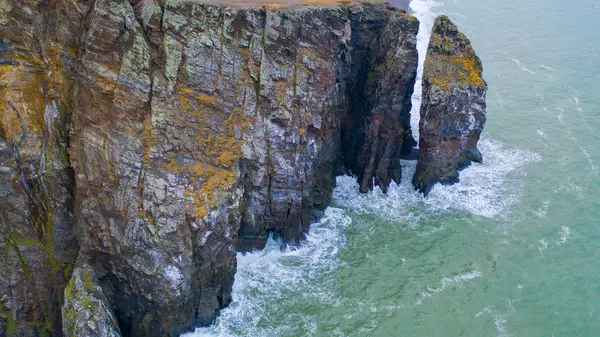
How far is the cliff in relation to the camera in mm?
25594

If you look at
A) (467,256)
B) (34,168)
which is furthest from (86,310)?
(467,256)

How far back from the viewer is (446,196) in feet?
129

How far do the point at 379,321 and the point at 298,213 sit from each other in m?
8.69

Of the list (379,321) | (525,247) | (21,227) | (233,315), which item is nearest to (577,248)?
(525,247)

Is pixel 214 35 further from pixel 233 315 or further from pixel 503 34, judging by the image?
pixel 503 34

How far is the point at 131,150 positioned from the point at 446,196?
2383 cm

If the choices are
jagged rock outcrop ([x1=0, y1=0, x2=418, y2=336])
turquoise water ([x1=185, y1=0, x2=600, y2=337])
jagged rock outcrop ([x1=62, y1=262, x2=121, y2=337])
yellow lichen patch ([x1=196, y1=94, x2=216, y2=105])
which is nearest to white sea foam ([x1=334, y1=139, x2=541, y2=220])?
turquoise water ([x1=185, y1=0, x2=600, y2=337])

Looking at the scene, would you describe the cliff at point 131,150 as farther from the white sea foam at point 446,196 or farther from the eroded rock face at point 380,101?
the white sea foam at point 446,196

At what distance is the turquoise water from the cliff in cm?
455

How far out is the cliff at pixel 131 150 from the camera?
25.6 meters

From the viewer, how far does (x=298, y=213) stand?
34250 mm

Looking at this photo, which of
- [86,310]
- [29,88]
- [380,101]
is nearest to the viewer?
[86,310]

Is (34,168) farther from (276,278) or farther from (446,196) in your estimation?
(446,196)

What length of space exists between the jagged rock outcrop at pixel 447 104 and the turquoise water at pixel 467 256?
2.07 meters
